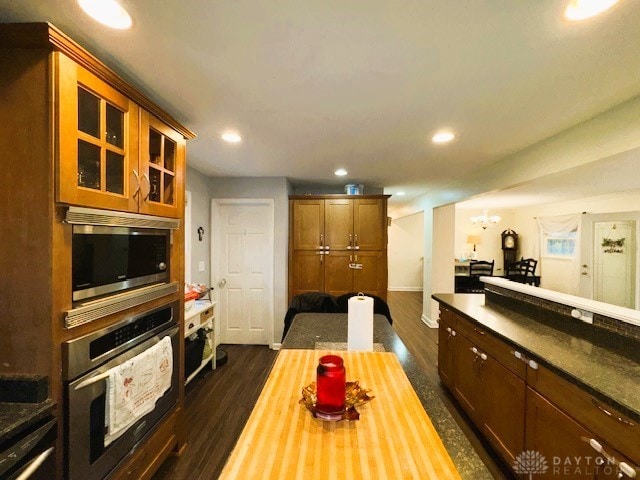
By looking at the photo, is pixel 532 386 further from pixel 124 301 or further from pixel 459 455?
pixel 124 301

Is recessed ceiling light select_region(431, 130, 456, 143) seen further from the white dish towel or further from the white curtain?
the white curtain

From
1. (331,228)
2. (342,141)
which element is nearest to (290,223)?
(331,228)

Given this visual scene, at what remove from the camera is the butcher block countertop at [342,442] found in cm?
68

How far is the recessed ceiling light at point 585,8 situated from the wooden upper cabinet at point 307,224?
2.95 metres

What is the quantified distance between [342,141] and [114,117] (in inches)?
59.4

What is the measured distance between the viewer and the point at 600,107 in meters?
1.59

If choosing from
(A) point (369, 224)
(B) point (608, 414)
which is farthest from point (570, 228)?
(B) point (608, 414)

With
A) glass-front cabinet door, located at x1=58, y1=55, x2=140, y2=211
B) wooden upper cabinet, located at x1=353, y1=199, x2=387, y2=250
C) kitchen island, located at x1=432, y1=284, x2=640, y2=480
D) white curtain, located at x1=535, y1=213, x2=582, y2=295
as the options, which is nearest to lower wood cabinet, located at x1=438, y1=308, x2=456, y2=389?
kitchen island, located at x1=432, y1=284, x2=640, y2=480

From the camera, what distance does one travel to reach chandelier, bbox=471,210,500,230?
6973 mm

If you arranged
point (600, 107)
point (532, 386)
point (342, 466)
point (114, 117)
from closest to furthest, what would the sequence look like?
point (342, 466), point (114, 117), point (532, 386), point (600, 107)

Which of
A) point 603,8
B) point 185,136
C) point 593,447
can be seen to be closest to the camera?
point 603,8

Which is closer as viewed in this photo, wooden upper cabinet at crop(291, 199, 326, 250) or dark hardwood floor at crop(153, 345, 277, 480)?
dark hardwood floor at crop(153, 345, 277, 480)

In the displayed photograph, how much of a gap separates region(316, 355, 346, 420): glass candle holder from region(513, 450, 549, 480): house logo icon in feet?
4.46

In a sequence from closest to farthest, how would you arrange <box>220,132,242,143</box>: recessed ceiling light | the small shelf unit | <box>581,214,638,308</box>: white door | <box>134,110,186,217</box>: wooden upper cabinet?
<box>134,110,186,217</box>: wooden upper cabinet → <box>220,132,242,143</box>: recessed ceiling light → the small shelf unit → <box>581,214,638,308</box>: white door
